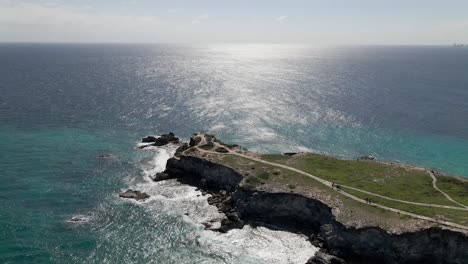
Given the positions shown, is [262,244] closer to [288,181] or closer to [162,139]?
[288,181]

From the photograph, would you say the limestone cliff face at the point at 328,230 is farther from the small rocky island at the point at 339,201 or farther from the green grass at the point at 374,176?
the green grass at the point at 374,176

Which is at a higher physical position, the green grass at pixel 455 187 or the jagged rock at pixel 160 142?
the green grass at pixel 455 187

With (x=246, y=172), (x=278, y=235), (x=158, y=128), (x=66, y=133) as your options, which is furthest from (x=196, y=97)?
(x=278, y=235)

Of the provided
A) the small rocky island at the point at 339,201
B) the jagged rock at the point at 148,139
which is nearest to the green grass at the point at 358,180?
the small rocky island at the point at 339,201

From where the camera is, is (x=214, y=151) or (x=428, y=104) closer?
(x=214, y=151)

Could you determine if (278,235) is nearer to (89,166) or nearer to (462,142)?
(89,166)

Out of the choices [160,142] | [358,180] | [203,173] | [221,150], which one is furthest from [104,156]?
[358,180]
